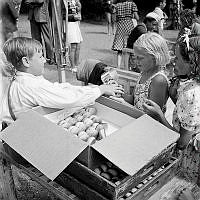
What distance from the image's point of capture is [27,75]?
2.03 m

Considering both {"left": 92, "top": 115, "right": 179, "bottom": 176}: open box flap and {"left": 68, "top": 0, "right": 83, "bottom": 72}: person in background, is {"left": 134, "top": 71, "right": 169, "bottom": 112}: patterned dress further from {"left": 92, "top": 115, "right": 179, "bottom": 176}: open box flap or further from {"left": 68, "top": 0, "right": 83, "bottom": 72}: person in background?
{"left": 68, "top": 0, "right": 83, "bottom": 72}: person in background

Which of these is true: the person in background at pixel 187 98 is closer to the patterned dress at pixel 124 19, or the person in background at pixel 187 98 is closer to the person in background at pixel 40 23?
the patterned dress at pixel 124 19

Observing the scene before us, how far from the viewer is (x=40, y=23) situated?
6598mm

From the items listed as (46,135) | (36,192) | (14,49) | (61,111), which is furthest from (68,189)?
(36,192)

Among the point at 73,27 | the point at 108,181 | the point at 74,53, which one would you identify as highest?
the point at 73,27

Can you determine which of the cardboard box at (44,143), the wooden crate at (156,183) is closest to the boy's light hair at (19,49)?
the cardboard box at (44,143)

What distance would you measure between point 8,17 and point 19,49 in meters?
3.17

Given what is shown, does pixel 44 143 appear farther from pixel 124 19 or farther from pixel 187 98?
pixel 124 19

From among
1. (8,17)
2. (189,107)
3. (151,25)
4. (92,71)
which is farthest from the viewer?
(151,25)

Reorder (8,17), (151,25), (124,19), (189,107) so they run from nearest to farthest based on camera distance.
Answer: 1. (189,107)
2. (8,17)
3. (151,25)
4. (124,19)

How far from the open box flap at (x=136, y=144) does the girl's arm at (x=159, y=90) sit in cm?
49

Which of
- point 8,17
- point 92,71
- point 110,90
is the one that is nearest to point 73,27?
point 8,17

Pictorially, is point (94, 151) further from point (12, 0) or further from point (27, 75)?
point (12, 0)

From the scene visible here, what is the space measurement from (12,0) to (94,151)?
411 centimetres
